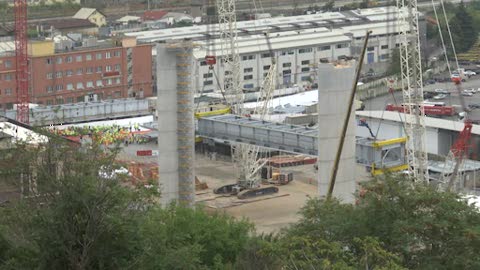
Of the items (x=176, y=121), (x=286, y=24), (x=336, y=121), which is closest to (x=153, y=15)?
(x=286, y=24)

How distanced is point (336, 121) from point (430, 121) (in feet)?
31.4

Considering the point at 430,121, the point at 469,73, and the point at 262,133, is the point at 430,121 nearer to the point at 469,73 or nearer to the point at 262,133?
the point at 262,133

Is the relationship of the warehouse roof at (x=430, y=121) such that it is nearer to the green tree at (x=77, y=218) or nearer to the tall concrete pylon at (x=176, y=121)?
the tall concrete pylon at (x=176, y=121)

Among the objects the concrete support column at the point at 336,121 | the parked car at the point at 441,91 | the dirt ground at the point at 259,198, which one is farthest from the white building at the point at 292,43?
the concrete support column at the point at 336,121

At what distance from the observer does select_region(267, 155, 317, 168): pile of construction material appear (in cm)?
2097

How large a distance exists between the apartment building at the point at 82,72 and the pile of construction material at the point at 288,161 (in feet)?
Result: 24.0

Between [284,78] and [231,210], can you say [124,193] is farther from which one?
[284,78]

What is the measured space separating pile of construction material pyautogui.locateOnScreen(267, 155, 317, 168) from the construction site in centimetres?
2

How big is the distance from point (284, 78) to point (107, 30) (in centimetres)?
735

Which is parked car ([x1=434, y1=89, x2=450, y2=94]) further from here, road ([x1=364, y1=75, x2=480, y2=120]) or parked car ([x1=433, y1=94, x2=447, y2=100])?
parked car ([x1=433, y1=94, x2=447, y2=100])

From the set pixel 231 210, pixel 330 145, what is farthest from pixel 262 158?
pixel 330 145

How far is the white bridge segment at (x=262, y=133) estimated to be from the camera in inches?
675

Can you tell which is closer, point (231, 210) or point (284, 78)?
point (231, 210)

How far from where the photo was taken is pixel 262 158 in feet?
68.2
